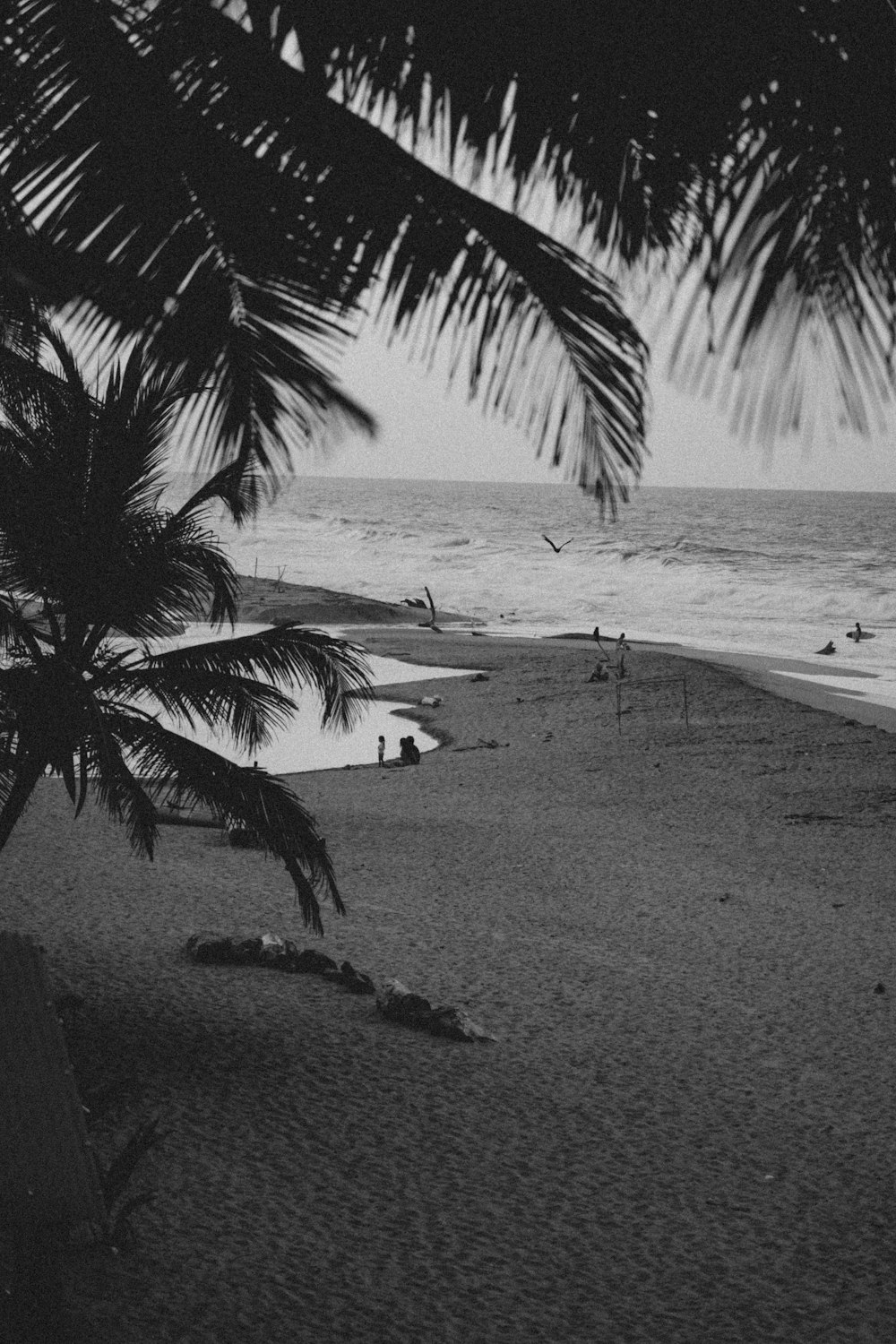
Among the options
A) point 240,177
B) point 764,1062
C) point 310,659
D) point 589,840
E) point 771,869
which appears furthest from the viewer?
point 589,840

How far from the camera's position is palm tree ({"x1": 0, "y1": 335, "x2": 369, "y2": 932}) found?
5922 mm

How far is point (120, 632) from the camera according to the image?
6570 mm

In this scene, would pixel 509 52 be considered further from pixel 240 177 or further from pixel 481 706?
pixel 481 706

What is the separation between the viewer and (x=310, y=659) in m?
6.77

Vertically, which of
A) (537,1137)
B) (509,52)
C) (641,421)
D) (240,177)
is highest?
(509,52)

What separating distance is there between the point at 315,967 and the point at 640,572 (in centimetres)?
4511

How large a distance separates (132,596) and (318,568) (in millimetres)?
50856

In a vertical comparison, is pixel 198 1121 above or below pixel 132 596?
below

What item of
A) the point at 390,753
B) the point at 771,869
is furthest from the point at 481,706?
the point at 771,869

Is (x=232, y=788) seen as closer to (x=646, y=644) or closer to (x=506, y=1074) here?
(x=506, y=1074)

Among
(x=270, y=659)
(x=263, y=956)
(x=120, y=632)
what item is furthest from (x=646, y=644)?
(x=120, y=632)

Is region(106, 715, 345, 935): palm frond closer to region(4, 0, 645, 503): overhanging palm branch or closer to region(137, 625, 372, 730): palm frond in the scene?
region(137, 625, 372, 730): palm frond

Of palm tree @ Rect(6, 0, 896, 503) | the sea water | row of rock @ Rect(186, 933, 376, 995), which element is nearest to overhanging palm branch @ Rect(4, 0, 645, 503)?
palm tree @ Rect(6, 0, 896, 503)

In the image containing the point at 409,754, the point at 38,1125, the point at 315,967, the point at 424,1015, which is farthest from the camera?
the point at 409,754
